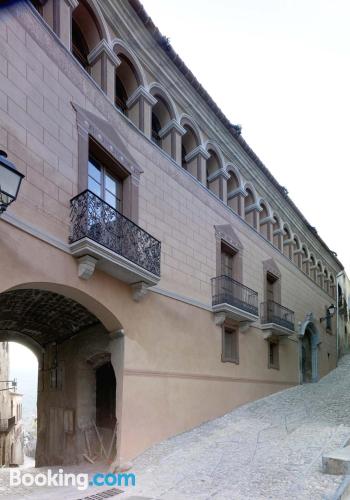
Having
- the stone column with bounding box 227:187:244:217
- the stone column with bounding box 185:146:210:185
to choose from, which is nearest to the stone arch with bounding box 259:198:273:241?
the stone column with bounding box 227:187:244:217

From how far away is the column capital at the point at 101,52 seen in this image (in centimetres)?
943

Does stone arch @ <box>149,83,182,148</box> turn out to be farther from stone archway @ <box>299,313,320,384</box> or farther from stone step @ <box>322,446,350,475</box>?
stone archway @ <box>299,313,320,384</box>

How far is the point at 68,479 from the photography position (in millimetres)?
8445

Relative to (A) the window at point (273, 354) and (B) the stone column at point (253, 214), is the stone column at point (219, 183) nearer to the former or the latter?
(B) the stone column at point (253, 214)

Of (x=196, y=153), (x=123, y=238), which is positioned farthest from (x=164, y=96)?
(x=123, y=238)

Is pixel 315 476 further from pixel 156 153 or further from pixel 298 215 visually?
pixel 298 215

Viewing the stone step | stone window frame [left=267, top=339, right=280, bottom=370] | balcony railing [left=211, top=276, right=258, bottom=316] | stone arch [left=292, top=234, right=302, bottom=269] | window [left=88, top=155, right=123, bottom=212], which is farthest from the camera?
stone arch [left=292, top=234, right=302, bottom=269]

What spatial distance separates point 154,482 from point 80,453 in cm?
424

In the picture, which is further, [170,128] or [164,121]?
[164,121]

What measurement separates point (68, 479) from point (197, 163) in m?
8.79

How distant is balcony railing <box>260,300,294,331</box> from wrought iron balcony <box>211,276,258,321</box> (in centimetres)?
111

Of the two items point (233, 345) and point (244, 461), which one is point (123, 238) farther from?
point (233, 345)

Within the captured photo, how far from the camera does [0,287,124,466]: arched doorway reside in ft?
33.1

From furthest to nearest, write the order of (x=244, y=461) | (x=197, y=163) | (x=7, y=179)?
1. (x=197, y=163)
2. (x=244, y=461)
3. (x=7, y=179)
